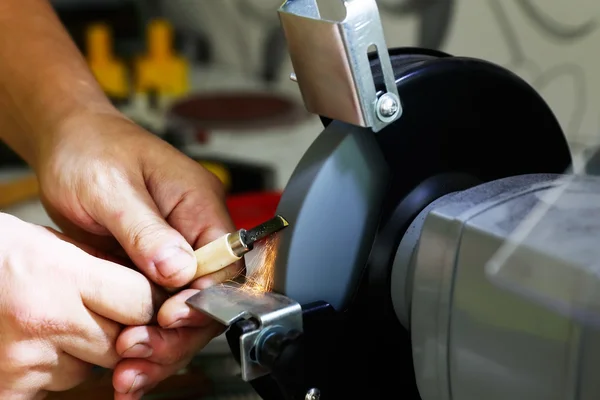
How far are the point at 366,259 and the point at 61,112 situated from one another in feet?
1.02

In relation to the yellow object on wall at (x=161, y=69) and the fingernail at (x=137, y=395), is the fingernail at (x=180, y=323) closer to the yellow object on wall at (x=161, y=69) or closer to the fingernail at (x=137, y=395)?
the fingernail at (x=137, y=395)

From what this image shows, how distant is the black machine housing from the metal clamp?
0.02 metres

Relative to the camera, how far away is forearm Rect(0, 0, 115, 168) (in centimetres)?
59

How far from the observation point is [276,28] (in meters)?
1.25

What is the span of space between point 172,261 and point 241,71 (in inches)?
40.0

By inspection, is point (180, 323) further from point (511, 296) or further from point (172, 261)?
point (511, 296)

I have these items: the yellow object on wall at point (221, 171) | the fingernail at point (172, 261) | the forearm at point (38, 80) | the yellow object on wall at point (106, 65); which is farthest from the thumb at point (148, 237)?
the yellow object on wall at point (106, 65)

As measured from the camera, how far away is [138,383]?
468 mm

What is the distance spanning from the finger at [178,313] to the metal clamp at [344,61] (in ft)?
0.48

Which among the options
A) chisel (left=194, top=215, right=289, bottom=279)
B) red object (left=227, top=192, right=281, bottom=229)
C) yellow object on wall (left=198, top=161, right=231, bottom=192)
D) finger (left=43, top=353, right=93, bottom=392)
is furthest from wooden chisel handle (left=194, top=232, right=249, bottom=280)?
yellow object on wall (left=198, top=161, right=231, bottom=192)

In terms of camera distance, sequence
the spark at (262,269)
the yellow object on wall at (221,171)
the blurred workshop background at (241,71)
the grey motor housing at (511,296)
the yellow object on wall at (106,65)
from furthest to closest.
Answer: the yellow object on wall at (106,65) < the yellow object on wall at (221,171) < the blurred workshop background at (241,71) < the spark at (262,269) < the grey motor housing at (511,296)

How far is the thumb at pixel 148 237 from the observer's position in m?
0.45

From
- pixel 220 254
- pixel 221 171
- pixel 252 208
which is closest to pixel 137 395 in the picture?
pixel 220 254

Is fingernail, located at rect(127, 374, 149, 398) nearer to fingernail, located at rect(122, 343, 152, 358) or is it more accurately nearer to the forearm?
fingernail, located at rect(122, 343, 152, 358)
